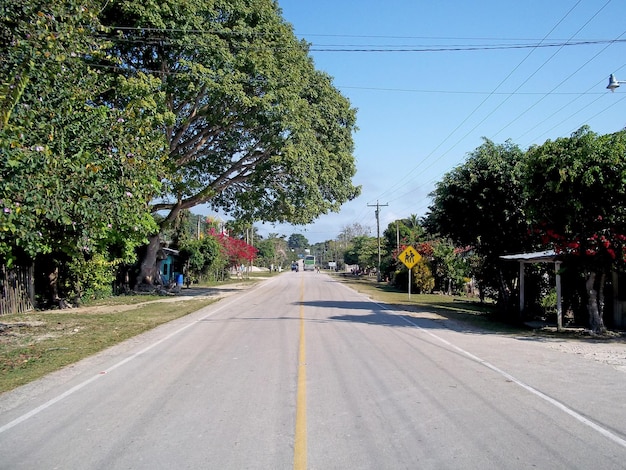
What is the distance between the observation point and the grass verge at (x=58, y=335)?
32.3 feet

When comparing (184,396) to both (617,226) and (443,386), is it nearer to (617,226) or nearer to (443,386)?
(443,386)

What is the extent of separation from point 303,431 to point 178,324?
11.8 metres

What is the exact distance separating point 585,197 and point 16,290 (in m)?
19.7

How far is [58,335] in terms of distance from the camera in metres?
14.2

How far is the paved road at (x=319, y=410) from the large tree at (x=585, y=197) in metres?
4.62

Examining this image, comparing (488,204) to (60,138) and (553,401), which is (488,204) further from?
(60,138)

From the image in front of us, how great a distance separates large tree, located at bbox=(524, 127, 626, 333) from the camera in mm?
14109

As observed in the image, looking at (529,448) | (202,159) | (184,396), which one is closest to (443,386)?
(529,448)

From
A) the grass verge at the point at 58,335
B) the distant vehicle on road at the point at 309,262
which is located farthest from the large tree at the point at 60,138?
the distant vehicle on road at the point at 309,262

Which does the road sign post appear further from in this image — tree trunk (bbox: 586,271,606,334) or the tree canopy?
tree trunk (bbox: 586,271,606,334)

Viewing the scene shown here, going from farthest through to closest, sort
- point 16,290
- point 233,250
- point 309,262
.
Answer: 1. point 309,262
2. point 233,250
3. point 16,290

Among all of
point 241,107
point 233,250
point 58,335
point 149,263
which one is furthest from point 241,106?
point 233,250

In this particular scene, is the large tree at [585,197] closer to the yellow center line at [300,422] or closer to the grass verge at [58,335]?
the yellow center line at [300,422]

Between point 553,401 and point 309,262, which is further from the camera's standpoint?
point 309,262
